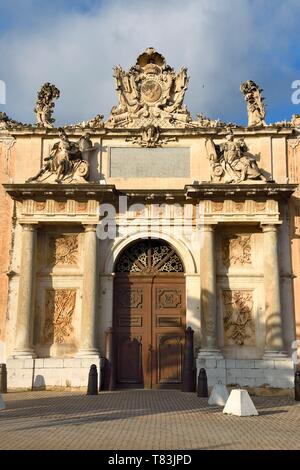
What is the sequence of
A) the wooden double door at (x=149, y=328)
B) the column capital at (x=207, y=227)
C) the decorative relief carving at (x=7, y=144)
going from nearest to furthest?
the wooden double door at (x=149, y=328) → the column capital at (x=207, y=227) → the decorative relief carving at (x=7, y=144)

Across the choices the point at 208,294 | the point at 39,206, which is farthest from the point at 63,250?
the point at 208,294

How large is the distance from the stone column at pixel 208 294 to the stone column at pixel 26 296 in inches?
190

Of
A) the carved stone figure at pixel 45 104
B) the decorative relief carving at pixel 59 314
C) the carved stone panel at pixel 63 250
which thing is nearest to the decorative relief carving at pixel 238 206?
the carved stone panel at pixel 63 250

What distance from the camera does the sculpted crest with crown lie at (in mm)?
17359

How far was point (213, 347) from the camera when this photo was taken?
1529cm

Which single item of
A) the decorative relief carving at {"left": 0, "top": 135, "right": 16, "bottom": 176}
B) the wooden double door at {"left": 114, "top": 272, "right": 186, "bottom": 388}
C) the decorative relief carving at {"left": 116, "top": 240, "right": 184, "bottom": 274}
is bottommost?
the wooden double door at {"left": 114, "top": 272, "right": 186, "bottom": 388}

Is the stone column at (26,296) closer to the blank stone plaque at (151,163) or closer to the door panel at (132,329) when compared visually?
the door panel at (132,329)

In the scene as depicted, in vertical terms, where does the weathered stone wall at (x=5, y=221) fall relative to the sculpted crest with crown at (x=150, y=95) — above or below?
below

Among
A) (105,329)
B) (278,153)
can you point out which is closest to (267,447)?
(105,329)


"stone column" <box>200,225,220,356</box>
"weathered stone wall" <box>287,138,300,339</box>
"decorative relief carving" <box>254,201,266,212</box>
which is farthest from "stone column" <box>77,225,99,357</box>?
"weathered stone wall" <box>287,138,300,339</box>

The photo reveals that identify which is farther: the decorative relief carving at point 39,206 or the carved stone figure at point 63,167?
the carved stone figure at point 63,167

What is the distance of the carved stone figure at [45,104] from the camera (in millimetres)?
17562

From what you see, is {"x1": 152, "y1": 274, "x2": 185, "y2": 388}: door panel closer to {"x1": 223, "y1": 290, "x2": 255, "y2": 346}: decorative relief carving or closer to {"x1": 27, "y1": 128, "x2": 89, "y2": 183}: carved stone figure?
{"x1": 223, "y1": 290, "x2": 255, "y2": 346}: decorative relief carving

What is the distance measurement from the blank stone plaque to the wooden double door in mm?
3051
